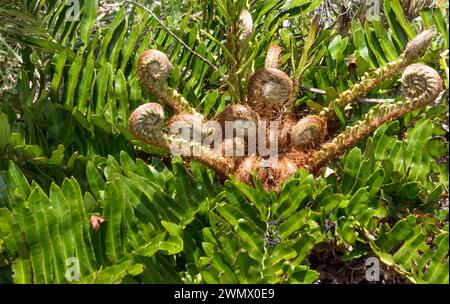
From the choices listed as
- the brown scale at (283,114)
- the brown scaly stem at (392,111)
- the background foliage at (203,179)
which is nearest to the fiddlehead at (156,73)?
the brown scale at (283,114)

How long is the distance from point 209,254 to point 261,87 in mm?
366

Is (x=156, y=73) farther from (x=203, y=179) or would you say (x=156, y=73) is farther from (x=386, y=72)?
(x=386, y=72)

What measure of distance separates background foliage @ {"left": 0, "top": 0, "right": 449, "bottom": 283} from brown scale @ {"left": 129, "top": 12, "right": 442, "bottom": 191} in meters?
0.04

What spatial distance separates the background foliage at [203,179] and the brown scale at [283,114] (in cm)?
4

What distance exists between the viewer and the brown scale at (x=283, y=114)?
1.09m

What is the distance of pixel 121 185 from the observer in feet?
3.46

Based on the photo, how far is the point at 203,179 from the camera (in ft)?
3.79

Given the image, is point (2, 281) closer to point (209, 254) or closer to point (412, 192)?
point (209, 254)

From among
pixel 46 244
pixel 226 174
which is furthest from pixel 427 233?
pixel 46 244

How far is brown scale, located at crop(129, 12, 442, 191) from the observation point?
109 cm

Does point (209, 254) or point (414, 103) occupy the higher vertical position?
point (414, 103)

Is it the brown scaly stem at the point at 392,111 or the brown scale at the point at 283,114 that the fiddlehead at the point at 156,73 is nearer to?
the brown scale at the point at 283,114

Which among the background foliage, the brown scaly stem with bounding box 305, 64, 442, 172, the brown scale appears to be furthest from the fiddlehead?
the brown scaly stem with bounding box 305, 64, 442, 172

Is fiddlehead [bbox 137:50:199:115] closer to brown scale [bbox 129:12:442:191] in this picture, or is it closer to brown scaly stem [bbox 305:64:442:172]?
brown scale [bbox 129:12:442:191]
